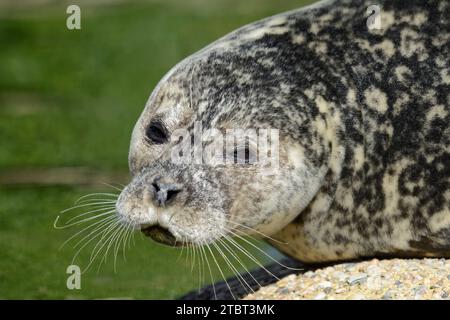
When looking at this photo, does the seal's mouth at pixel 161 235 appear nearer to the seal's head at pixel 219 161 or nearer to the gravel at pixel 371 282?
the seal's head at pixel 219 161

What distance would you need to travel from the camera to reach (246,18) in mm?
18547

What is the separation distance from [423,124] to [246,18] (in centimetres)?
1283

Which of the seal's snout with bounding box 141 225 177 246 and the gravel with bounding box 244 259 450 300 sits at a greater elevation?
the seal's snout with bounding box 141 225 177 246

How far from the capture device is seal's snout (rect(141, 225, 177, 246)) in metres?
5.58

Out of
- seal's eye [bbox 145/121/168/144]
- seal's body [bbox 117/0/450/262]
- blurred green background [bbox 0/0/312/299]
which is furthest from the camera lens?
blurred green background [bbox 0/0/312/299]

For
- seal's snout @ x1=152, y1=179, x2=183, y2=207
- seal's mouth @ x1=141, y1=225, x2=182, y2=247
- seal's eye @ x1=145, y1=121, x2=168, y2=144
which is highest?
seal's eye @ x1=145, y1=121, x2=168, y2=144

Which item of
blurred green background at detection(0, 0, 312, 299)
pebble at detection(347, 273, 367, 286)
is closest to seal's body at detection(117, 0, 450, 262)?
pebble at detection(347, 273, 367, 286)

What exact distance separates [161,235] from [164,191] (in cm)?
25

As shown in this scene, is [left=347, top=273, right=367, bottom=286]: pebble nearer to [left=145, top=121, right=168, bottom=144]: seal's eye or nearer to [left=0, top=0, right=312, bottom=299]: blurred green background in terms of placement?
[left=145, top=121, right=168, bottom=144]: seal's eye

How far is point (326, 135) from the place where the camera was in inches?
235

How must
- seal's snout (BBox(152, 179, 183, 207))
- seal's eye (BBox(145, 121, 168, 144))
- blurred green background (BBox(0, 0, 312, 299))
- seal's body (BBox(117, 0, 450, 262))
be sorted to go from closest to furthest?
1. seal's snout (BBox(152, 179, 183, 207))
2. seal's body (BBox(117, 0, 450, 262))
3. seal's eye (BBox(145, 121, 168, 144))
4. blurred green background (BBox(0, 0, 312, 299))

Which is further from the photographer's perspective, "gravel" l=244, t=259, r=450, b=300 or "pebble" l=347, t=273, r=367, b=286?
"pebble" l=347, t=273, r=367, b=286

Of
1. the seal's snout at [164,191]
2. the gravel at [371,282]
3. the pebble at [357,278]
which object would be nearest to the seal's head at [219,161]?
the seal's snout at [164,191]

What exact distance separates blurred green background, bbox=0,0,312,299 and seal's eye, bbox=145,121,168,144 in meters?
1.30
